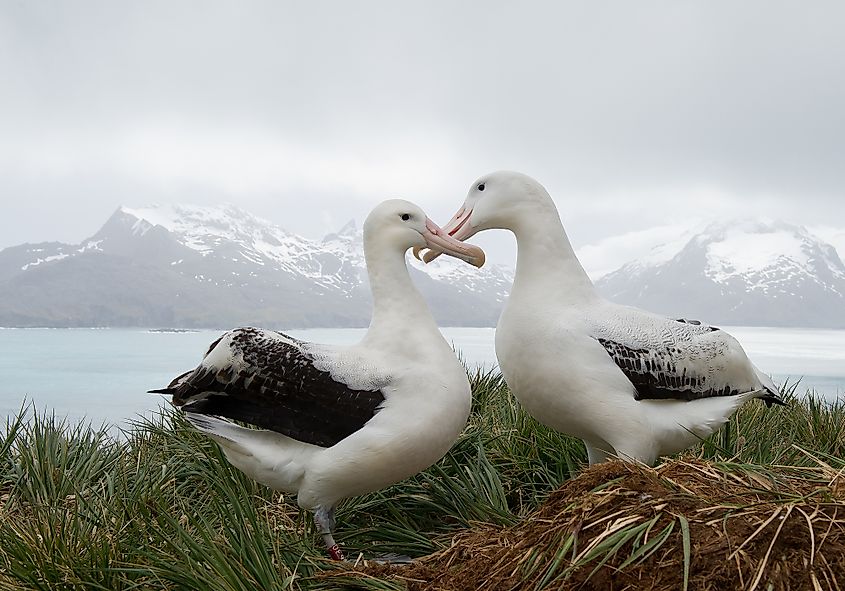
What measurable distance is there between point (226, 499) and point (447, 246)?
6.29 ft

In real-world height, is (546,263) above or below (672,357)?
above

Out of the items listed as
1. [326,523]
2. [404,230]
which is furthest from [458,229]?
[326,523]

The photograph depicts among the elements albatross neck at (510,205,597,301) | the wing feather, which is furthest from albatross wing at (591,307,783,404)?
albatross neck at (510,205,597,301)

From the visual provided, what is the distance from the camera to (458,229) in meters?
4.86

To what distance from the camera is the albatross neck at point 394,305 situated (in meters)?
4.48

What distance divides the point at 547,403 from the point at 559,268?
776 millimetres

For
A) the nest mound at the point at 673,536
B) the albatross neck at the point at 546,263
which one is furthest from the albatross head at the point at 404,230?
the nest mound at the point at 673,536

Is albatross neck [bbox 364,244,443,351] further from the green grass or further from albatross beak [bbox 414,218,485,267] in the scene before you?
the green grass

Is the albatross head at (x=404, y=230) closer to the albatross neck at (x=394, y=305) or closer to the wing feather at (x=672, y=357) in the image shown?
the albatross neck at (x=394, y=305)

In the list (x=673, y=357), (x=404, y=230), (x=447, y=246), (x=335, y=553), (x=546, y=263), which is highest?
(x=404, y=230)

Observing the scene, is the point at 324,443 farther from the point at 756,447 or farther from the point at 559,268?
the point at 756,447

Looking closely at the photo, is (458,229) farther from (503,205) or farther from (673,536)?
(673,536)

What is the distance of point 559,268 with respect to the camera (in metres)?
4.64

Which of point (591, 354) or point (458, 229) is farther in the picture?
point (458, 229)
